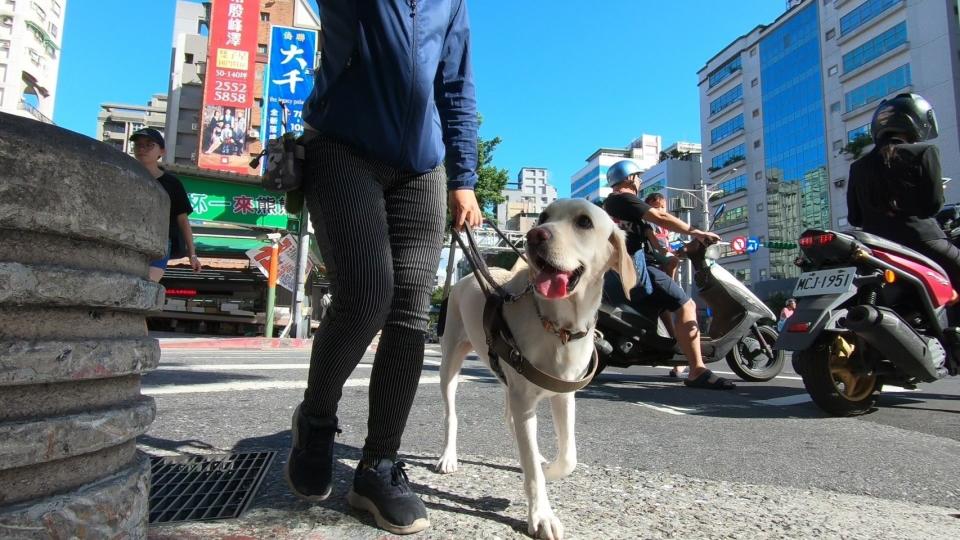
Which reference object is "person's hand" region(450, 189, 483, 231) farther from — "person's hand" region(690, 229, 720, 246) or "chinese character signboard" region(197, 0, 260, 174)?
"chinese character signboard" region(197, 0, 260, 174)

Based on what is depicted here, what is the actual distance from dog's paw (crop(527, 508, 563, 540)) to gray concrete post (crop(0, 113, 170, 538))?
111cm

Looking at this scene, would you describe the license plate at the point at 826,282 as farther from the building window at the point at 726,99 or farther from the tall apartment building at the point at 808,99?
the building window at the point at 726,99

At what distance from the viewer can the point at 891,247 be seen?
4.02 metres

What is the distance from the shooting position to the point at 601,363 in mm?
5480

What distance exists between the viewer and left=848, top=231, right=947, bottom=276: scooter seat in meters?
3.99

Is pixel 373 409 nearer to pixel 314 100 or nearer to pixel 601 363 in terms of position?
pixel 314 100

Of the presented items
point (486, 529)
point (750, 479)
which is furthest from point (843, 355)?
point (486, 529)

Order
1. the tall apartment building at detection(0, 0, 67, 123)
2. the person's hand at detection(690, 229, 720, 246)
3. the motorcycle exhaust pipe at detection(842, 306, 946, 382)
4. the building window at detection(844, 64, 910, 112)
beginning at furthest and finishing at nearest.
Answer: the tall apartment building at detection(0, 0, 67, 123), the building window at detection(844, 64, 910, 112), the person's hand at detection(690, 229, 720, 246), the motorcycle exhaust pipe at detection(842, 306, 946, 382)

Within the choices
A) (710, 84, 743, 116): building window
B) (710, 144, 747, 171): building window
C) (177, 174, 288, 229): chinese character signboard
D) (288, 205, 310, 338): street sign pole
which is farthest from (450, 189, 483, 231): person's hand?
(710, 84, 743, 116): building window

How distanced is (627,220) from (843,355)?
81.5 inches

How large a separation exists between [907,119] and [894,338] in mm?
1815

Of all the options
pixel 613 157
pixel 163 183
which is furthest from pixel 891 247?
pixel 613 157

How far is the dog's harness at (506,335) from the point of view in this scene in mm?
1933

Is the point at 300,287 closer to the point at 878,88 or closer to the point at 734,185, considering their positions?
the point at 878,88
